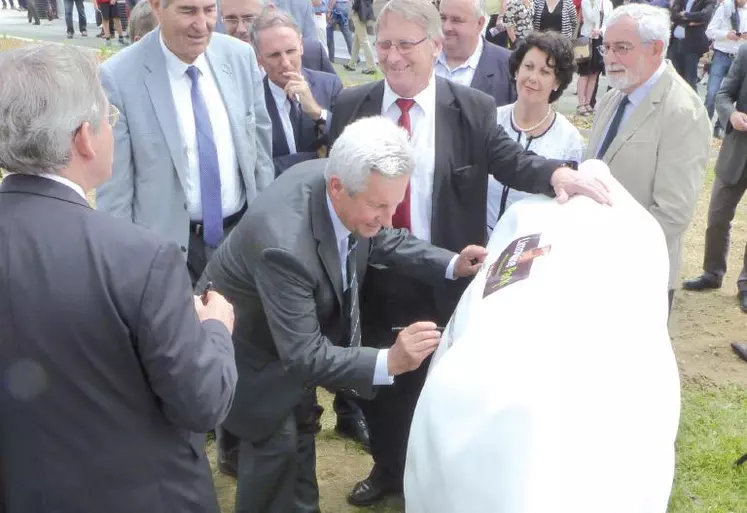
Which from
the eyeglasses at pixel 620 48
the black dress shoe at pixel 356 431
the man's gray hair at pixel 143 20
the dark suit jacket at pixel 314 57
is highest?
the eyeglasses at pixel 620 48

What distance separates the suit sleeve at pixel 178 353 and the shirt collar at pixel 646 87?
249cm

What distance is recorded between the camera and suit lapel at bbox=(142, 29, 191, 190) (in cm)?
326

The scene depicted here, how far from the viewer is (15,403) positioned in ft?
5.64

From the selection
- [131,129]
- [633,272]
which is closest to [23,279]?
[633,272]

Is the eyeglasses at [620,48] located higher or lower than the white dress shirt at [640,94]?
higher

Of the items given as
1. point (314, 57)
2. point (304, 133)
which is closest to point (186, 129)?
point (304, 133)

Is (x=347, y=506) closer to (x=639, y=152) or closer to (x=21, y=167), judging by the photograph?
(x=639, y=152)

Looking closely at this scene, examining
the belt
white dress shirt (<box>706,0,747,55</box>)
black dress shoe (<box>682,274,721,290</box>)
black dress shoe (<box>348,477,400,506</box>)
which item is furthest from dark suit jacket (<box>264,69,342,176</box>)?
white dress shirt (<box>706,0,747,55</box>)

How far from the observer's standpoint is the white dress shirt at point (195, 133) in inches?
132

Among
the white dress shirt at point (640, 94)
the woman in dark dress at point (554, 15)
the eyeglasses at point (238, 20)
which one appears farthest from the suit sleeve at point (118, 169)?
the woman in dark dress at point (554, 15)

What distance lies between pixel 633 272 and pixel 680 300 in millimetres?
3813

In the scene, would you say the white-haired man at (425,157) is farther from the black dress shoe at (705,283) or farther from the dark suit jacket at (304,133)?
the black dress shoe at (705,283)

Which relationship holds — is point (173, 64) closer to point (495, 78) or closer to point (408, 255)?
point (408, 255)

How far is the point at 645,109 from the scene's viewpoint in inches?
135
